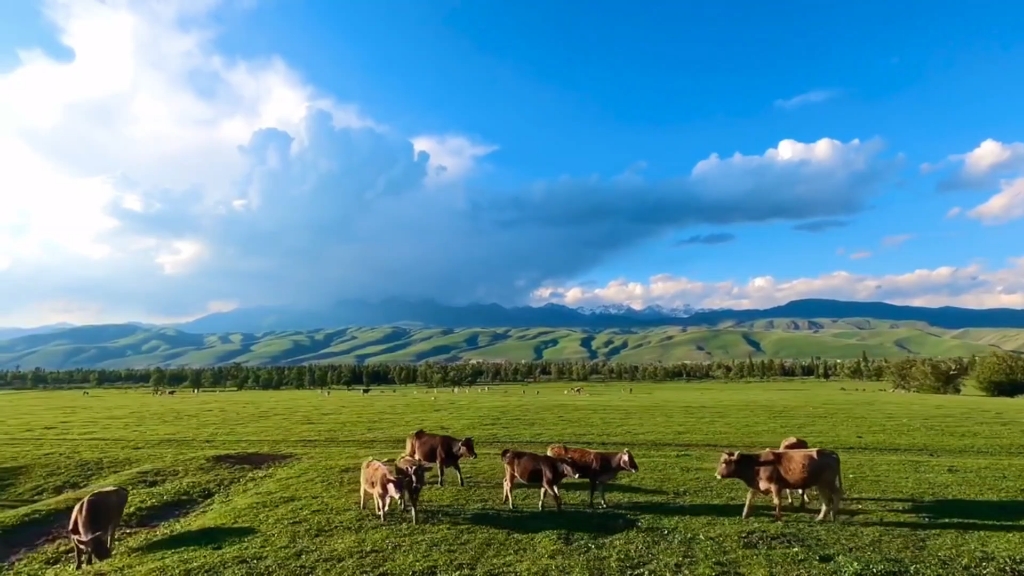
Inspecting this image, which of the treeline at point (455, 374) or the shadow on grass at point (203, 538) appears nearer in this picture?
the shadow on grass at point (203, 538)

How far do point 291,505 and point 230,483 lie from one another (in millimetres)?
7110

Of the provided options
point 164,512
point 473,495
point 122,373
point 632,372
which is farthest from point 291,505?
point 122,373

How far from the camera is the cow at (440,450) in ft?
80.3

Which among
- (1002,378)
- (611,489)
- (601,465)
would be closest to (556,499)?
(601,465)

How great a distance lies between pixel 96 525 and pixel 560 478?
13.9 m

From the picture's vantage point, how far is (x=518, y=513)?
18922 millimetres

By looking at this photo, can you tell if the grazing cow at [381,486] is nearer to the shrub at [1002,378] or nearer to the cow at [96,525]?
the cow at [96,525]

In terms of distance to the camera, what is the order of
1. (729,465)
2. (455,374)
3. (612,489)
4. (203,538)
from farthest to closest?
(455,374), (612,489), (729,465), (203,538)

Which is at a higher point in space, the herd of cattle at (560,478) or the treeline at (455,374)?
the herd of cattle at (560,478)

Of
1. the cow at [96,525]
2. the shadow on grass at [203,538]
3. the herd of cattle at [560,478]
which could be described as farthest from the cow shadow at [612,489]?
the cow at [96,525]

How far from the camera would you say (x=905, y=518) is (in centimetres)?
1800

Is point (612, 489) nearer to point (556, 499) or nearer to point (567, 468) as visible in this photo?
point (567, 468)

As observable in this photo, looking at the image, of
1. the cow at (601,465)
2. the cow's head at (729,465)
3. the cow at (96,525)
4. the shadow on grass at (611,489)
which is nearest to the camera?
the cow at (96,525)

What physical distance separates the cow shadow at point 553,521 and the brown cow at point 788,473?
4011mm
